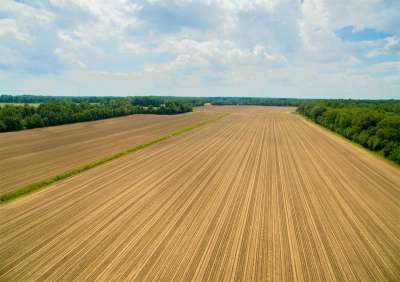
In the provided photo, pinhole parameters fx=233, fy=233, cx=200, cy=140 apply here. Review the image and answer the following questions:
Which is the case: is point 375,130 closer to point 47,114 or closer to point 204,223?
point 204,223

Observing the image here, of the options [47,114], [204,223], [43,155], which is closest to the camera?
[204,223]

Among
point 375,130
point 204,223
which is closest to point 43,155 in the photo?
point 204,223

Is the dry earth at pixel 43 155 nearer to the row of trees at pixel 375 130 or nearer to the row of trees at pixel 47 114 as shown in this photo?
the row of trees at pixel 47 114

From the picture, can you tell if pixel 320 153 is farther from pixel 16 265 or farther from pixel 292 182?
pixel 16 265

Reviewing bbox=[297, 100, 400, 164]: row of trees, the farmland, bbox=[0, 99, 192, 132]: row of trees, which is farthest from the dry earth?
bbox=[297, 100, 400, 164]: row of trees

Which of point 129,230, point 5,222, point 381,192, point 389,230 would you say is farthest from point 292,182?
point 5,222

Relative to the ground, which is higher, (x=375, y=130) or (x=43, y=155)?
(x=375, y=130)

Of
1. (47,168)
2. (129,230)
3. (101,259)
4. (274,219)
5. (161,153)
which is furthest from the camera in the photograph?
(161,153)

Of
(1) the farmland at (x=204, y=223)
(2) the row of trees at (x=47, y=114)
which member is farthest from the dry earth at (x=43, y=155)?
(2) the row of trees at (x=47, y=114)

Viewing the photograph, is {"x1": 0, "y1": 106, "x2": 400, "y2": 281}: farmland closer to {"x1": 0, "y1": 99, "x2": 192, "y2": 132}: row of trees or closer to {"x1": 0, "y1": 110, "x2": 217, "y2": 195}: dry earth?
{"x1": 0, "y1": 110, "x2": 217, "y2": 195}: dry earth
